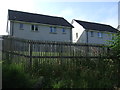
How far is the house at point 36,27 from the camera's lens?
69.8 feet

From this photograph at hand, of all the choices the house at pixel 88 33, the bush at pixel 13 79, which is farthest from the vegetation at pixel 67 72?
the house at pixel 88 33

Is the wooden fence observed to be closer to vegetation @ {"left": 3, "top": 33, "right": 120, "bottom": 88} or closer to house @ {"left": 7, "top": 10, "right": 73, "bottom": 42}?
vegetation @ {"left": 3, "top": 33, "right": 120, "bottom": 88}

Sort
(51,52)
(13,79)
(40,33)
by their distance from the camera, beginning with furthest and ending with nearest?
1. (40,33)
2. (51,52)
3. (13,79)

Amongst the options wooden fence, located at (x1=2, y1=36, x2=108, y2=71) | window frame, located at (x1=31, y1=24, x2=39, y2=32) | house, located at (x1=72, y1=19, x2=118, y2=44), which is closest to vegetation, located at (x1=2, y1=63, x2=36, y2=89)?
wooden fence, located at (x1=2, y1=36, x2=108, y2=71)

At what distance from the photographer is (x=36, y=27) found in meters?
22.8

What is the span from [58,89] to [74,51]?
3.00 m

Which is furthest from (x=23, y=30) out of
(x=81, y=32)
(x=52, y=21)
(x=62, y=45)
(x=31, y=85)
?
(x=31, y=85)

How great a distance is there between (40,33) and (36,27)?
44.6 inches

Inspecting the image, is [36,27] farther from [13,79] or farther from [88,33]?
[13,79]

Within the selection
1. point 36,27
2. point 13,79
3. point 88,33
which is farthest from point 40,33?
point 13,79

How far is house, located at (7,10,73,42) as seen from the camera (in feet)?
69.8

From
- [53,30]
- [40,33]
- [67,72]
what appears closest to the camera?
[67,72]

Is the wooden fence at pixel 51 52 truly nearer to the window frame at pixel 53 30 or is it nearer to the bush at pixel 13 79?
the bush at pixel 13 79

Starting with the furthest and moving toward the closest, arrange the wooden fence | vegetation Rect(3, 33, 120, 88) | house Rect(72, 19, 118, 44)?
house Rect(72, 19, 118, 44), the wooden fence, vegetation Rect(3, 33, 120, 88)
